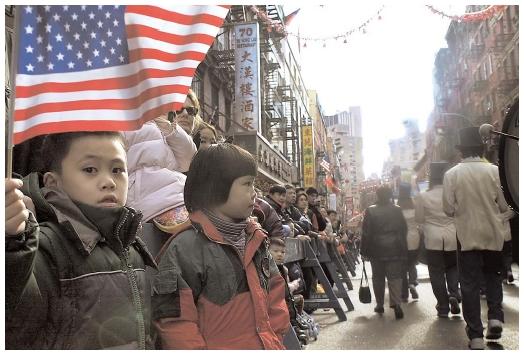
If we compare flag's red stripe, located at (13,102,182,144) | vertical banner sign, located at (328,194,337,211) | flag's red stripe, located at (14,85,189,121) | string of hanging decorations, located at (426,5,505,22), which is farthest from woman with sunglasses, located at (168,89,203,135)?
vertical banner sign, located at (328,194,337,211)

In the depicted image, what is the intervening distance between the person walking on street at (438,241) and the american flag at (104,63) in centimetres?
360

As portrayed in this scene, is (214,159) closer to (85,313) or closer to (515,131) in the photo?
(85,313)

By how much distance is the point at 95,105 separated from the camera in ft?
6.57

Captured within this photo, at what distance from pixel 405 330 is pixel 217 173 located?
3.52 meters

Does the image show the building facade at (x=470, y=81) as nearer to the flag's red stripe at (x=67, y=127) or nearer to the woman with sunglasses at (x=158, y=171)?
the woman with sunglasses at (x=158, y=171)

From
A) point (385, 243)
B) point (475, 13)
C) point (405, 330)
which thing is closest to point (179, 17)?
point (475, 13)

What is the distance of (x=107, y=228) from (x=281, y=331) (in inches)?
37.4

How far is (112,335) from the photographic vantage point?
180cm

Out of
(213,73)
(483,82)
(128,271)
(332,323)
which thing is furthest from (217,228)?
(483,82)

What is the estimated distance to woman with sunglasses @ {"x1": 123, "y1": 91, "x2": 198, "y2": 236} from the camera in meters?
2.53

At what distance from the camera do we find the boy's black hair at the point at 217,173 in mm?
2279

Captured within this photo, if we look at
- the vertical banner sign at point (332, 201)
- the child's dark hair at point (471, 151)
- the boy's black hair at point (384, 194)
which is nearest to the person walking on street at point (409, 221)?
the boy's black hair at point (384, 194)

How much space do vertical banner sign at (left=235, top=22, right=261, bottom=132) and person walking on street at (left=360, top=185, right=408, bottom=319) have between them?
2731mm
